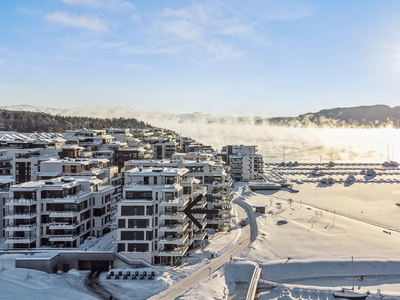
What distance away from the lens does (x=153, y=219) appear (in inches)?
876

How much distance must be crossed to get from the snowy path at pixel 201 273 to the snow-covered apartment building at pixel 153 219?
2.03 m

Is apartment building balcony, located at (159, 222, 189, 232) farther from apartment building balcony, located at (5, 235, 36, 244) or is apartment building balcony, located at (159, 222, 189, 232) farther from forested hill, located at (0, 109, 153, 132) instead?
forested hill, located at (0, 109, 153, 132)

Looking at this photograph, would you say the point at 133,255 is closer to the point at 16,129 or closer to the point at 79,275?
the point at 79,275

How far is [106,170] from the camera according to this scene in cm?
3478

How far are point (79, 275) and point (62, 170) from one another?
1334 cm

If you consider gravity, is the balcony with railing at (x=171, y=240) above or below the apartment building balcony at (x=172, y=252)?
above

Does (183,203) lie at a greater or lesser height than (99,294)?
greater

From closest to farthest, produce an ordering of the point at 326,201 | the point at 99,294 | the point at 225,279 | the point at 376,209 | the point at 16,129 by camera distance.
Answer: the point at 99,294
the point at 225,279
the point at 376,209
the point at 326,201
the point at 16,129

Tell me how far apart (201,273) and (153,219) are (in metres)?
4.38

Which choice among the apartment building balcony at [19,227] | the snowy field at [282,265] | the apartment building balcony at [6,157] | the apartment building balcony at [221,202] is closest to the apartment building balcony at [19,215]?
the apartment building balcony at [19,227]

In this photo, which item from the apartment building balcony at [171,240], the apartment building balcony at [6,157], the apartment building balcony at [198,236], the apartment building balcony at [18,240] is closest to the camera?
the apartment building balcony at [171,240]

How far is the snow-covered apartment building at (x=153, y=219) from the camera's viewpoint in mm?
21891

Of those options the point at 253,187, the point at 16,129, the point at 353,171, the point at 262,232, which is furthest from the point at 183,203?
the point at 16,129

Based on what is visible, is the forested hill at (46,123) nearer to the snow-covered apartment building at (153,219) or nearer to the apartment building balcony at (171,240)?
the snow-covered apartment building at (153,219)
